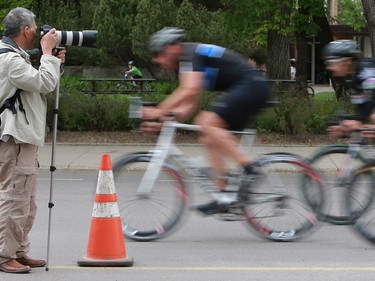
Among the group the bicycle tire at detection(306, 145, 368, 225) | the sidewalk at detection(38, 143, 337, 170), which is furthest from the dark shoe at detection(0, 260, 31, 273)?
the sidewalk at detection(38, 143, 337, 170)

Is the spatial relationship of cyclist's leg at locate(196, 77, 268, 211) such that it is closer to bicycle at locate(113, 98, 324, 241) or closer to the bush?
bicycle at locate(113, 98, 324, 241)

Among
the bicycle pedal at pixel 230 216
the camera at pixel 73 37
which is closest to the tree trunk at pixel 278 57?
the bicycle pedal at pixel 230 216

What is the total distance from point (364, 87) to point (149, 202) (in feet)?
7.88

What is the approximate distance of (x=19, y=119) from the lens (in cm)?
593

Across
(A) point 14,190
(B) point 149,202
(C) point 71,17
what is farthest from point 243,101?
(C) point 71,17

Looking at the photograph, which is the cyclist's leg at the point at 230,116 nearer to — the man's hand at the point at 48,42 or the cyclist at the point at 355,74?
the cyclist at the point at 355,74

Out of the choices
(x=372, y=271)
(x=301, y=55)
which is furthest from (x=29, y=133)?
(x=301, y=55)

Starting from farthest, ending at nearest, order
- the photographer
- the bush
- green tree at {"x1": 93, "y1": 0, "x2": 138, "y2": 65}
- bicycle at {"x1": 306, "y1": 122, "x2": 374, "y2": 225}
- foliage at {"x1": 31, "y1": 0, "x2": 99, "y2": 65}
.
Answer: foliage at {"x1": 31, "y1": 0, "x2": 99, "y2": 65} → green tree at {"x1": 93, "y1": 0, "x2": 138, "y2": 65} → the bush → bicycle at {"x1": 306, "y1": 122, "x2": 374, "y2": 225} → the photographer

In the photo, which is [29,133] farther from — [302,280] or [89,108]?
[89,108]

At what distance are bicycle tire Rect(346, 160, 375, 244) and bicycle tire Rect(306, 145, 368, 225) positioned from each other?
68mm

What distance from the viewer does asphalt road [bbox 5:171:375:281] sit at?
20.6 ft

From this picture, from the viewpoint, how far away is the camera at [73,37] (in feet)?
20.3

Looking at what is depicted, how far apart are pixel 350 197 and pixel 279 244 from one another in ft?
2.84

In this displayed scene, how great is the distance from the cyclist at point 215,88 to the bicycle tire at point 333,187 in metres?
0.97
